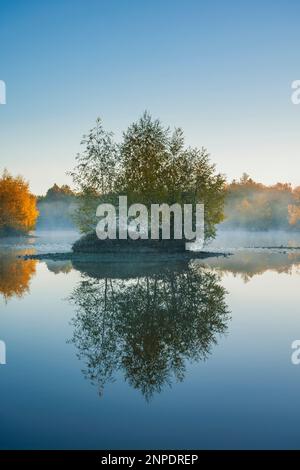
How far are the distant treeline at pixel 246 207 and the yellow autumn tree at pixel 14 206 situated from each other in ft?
47.8

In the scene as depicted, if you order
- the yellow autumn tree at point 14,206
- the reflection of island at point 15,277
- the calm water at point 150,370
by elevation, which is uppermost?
the yellow autumn tree at point 14,206

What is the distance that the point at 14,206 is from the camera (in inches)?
2842

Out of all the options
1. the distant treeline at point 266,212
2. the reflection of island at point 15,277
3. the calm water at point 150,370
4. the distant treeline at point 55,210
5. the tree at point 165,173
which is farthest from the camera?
the distant treeline at point 55,210

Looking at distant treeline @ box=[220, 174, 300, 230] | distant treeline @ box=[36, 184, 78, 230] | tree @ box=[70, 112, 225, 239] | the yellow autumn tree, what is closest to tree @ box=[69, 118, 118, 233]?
tree @ box=[70, 112, 225, 239]

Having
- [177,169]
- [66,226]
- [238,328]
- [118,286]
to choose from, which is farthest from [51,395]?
[66,226]

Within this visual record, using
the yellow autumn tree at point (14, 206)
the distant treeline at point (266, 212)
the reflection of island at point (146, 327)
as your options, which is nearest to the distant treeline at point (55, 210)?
the distant treeline at point (266, 212)

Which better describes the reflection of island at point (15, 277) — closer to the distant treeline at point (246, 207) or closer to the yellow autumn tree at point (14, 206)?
the yellow autumn tree at point (14, 206)

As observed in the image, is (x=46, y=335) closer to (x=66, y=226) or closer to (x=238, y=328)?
(x=238, y=328)

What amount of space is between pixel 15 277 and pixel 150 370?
18.0 metres

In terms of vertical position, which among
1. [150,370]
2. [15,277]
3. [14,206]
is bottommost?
[15,277]

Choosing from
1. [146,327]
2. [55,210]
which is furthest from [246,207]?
[146,327]

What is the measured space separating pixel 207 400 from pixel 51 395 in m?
→ 2.72

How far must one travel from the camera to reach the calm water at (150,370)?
20.5ft

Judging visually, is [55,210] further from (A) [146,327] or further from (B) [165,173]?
(A) [146,327]
